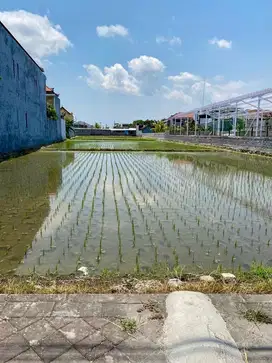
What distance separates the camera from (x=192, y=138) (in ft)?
126

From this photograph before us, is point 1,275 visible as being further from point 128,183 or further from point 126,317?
point 128,183

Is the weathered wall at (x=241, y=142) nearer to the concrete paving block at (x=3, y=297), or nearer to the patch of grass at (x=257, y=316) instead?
the patch of grass at (x=257, y=316)

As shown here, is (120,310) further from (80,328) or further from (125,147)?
(125,147)

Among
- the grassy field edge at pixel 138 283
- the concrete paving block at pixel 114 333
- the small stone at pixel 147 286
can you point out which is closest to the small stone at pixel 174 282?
the grassy field edge at pixel 138 283

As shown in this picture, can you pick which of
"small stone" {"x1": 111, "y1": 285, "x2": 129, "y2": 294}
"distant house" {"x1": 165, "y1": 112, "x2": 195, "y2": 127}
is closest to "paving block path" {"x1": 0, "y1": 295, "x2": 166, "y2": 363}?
"small stone" {"x1": 111, "y1": 285, "x2": 129, "y2": 294}

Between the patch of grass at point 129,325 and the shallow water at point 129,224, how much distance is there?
1.30 m

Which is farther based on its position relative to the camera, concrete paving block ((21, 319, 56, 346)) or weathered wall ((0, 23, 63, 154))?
weathered wall ((0, 23, 63, 154))

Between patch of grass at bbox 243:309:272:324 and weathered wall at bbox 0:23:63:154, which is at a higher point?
weathered wall at bbox 0:23:63:154

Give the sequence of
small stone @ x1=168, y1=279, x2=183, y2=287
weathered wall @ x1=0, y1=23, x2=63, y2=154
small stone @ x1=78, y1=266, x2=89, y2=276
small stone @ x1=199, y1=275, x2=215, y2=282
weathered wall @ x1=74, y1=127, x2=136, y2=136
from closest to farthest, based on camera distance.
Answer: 1. small stone @ x1=168, y1=279, x2=183, y2=287
2. small stone @ x1=199, y1=275, x2=215, y2=282
3. small stone @ x1=78, y1=266, x2=89, y2=276
4. weathered wall @ x1=0, y1=23, x2=63, y2=154
5. weathered wall @ x1=74, y1=127, x2=136, y2=136

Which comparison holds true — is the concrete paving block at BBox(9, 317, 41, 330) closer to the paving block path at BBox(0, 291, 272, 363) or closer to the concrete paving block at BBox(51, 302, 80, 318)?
the paving block path at BBox(0, 291, 272, 363)

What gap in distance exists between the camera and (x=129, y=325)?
237 centimetres

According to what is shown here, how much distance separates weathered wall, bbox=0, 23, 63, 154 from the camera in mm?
18047

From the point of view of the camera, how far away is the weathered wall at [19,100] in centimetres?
1805

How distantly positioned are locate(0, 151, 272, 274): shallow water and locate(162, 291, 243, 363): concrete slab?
121 cm
